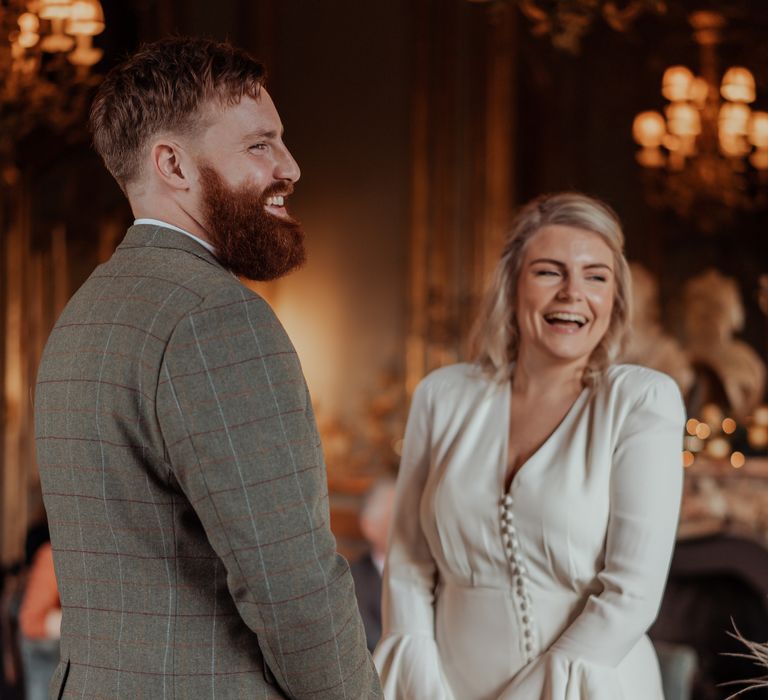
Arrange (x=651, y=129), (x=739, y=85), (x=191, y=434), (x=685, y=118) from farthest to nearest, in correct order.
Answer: (x=651, y=129), (x=685, y=118), (x=739, y=85), (x=191, y=434)

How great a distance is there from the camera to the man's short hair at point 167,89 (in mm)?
1777

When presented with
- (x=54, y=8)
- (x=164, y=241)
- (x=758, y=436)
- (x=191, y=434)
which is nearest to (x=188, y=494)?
(x=191, y=434)

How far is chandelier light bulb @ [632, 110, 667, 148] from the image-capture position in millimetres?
7629

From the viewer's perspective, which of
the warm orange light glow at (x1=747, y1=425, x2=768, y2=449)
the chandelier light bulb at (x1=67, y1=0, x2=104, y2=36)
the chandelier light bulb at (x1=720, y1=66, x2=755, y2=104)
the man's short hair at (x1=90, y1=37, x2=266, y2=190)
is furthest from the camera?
the warm orange light glow at (x1=747, y1=425, x2=768, y2=449)

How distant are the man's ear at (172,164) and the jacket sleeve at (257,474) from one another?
194mm

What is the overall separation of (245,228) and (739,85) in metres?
6.03

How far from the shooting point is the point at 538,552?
2305 millimetres

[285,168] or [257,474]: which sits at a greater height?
[285,168]

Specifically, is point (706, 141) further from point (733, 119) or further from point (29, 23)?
point (29, 23)

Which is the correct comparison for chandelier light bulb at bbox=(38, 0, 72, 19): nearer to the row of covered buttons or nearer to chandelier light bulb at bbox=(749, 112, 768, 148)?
the row of covered buttons

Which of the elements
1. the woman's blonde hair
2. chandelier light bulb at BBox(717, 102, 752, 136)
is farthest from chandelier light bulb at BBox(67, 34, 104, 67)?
chandelier light bulb at BBox(717, 102, 752, 136)

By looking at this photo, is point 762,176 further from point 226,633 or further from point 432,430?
point 226,633

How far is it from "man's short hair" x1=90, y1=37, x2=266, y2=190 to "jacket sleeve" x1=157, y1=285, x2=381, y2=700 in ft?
0.87

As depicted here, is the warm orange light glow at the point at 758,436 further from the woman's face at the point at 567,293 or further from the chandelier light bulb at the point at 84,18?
the woman's face at the point at 567,293
